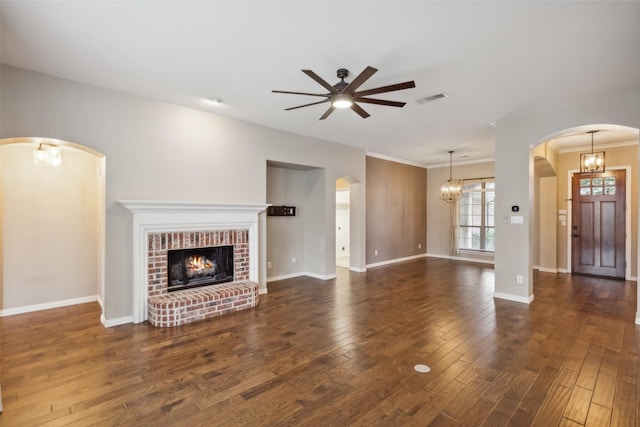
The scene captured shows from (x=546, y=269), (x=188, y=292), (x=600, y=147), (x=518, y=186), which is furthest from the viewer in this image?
(x=546, y=269)

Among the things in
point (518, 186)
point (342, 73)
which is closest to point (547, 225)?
point (518, 186)

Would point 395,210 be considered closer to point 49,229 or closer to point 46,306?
point 49,229

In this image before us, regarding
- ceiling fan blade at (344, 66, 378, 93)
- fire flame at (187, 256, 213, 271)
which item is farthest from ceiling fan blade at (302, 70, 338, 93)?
fire flame at (187, 256, 213, 271)

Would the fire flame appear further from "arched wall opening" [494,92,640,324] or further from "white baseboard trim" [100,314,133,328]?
"arched wall opening" [494,92,640,324]

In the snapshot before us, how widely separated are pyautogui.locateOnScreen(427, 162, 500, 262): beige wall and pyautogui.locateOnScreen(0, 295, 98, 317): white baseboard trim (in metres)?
8.77

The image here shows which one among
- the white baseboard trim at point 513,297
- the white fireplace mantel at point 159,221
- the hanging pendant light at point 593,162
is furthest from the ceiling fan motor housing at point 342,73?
the hanging pendant light at point 593,162

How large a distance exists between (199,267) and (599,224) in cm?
834

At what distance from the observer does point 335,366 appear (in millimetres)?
2787

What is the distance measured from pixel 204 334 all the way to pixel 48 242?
115 inches

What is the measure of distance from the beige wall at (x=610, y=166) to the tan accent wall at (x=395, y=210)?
3494 mm

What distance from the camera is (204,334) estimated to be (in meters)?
3.52

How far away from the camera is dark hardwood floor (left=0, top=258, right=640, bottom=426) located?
2148mm

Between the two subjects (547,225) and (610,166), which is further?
(547,225)

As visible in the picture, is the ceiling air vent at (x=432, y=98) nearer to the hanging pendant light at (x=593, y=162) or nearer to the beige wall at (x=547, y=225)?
the hanging pendant light at (x=593, y=162)
